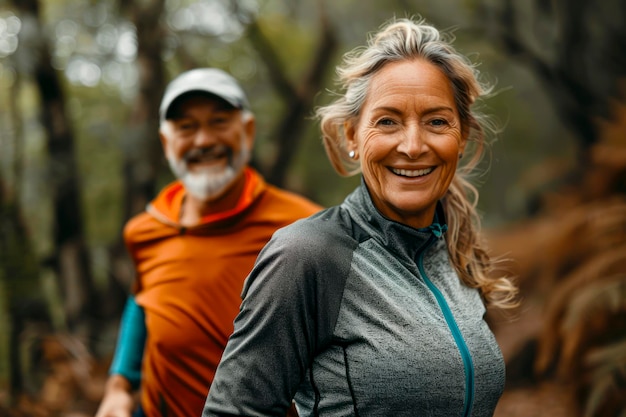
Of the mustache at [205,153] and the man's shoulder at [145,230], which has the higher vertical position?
the mustache at [205,153]

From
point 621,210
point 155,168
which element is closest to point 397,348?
point 621,210

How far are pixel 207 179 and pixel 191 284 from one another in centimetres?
48

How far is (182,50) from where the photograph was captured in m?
5.53

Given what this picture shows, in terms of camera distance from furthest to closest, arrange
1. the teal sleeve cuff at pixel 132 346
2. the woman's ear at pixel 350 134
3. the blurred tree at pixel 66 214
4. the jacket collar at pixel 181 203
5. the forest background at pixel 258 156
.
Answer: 1. the blurred tree at pixel 66 214
2. the forest background at pixel 258 156
3. the teal sleeve cuff at pixel 132 346
4. the jacket collar at pixel 181 203
5. the woman's ear at pixel 350 134

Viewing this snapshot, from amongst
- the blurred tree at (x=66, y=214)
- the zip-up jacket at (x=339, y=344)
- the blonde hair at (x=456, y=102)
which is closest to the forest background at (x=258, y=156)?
the blurred tree at (x=66, y=214)

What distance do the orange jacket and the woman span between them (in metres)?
0.95

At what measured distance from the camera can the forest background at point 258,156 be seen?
14.6 ft

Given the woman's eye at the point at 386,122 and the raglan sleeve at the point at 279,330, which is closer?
the raglan sleeve at the point at 279,330

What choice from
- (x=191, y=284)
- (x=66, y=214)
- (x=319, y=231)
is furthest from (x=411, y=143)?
(x=66, y=214)

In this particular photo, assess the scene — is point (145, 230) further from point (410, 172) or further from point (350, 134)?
point (410, 172)

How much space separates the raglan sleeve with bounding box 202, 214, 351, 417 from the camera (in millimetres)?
1367

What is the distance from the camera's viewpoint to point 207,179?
2637 mm

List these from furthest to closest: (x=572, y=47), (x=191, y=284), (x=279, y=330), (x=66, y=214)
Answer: (x=572, y=47)
(x=66, y=214)
(x=191, y=284)
(x=279, y=330)

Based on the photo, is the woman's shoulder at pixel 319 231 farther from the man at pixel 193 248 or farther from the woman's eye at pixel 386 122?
the man at pixel 193 248
